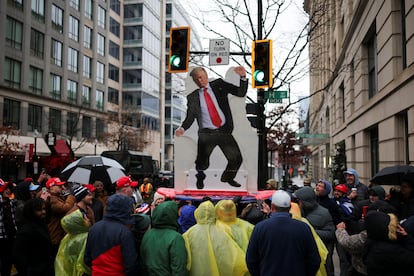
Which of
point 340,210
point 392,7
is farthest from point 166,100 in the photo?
point 340,210

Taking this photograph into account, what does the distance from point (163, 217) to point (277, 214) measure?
1.30 meters

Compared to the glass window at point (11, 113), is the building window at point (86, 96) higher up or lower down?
higher up

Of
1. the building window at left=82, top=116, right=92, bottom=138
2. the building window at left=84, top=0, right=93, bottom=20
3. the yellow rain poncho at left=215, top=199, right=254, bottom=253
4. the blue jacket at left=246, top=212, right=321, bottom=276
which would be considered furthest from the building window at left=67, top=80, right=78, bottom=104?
the blue jacket at left=246, top=212, right=321, bottom=276

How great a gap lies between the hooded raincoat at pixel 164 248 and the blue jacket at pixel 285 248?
0.85 meters

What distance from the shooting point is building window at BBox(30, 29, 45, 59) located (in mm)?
40156

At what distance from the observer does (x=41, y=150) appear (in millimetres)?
40531

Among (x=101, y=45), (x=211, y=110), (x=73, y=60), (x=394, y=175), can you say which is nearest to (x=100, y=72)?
(x=101, y=45)

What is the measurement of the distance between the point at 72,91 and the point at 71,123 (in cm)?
477

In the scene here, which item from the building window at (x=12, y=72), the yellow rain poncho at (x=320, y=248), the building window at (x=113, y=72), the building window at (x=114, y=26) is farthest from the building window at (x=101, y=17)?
the yellow rain poncho at (x=320, y=248)

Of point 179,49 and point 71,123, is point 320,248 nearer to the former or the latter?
point 179,49

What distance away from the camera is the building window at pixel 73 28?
46.6m

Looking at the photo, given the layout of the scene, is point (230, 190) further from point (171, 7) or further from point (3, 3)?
point (171, 7)

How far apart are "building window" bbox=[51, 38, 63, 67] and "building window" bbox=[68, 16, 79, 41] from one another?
2602mm

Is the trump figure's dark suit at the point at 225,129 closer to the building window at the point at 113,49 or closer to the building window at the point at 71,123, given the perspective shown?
the building window at the point at 71,123
